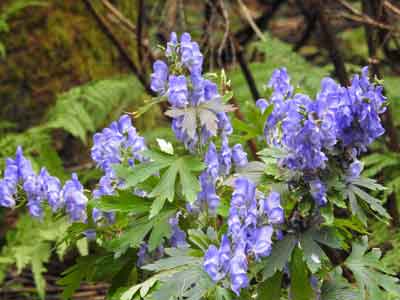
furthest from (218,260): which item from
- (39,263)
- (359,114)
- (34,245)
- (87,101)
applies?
(87,101)

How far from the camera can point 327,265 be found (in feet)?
5.25

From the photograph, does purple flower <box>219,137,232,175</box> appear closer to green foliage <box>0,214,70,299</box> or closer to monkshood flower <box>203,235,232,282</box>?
→ monkshood flower <box>203,235,232,282</box>

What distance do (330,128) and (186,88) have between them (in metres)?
0.34

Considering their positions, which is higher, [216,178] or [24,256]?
[216,178]

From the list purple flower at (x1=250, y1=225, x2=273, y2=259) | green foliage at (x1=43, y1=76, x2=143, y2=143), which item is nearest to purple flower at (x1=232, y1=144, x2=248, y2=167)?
purple flower at (x1=250, y1=225, x2=273, y2=259)

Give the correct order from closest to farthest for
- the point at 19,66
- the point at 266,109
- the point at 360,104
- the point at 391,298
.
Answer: the point at 360,104 < the point at 266,109 < the point at 391,298 < the point at 19,66

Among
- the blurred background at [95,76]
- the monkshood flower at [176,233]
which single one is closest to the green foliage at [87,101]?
the blurred background at [95,76]

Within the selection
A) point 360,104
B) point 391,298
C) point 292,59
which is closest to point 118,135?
point 360,104

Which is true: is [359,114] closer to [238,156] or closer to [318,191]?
[318,191]

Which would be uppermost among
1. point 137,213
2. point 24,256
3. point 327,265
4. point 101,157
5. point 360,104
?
point 360,104

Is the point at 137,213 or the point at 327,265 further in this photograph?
the point at 137,213

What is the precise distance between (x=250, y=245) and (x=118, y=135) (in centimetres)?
52

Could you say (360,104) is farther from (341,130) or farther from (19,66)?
(19,66)

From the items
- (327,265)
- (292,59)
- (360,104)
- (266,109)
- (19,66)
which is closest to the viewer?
(360,104)
